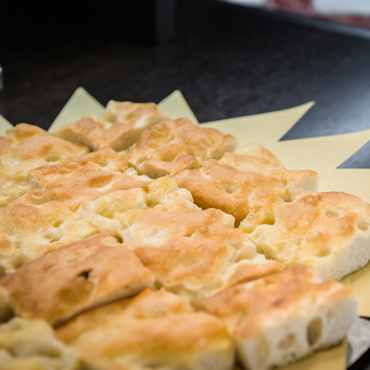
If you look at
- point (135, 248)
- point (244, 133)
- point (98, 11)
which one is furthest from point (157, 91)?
point (135, 248)

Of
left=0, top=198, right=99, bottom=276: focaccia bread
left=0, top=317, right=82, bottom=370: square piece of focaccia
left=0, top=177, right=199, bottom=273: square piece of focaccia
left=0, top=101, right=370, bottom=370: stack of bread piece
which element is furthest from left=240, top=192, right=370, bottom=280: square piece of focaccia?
left=0, top=317, right=82, bottom=370: square piece of focaccia

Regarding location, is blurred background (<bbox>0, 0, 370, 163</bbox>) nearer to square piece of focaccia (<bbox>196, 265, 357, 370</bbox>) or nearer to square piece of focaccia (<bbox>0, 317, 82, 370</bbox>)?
square piece of focaccia (<bbox>196, 265, 357, 370</bbox>)

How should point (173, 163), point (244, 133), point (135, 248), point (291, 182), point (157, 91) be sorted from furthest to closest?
point (157, 91), point (244, 133), point (173, 163), point (291, 182), point (135, 248)

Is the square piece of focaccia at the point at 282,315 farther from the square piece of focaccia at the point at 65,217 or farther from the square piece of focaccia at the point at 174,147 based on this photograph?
the square piece of focaccia at the point at 174,147

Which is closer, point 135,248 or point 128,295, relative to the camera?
point 128,295

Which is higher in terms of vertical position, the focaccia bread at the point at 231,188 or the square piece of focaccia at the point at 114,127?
the square piece of focaccia at the point at 114,127

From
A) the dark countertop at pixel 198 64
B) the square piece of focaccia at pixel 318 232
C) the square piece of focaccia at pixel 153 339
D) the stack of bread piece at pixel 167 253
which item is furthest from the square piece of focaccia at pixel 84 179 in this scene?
the dark countertop at pixel 198 64

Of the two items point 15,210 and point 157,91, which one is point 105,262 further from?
point 157,91
